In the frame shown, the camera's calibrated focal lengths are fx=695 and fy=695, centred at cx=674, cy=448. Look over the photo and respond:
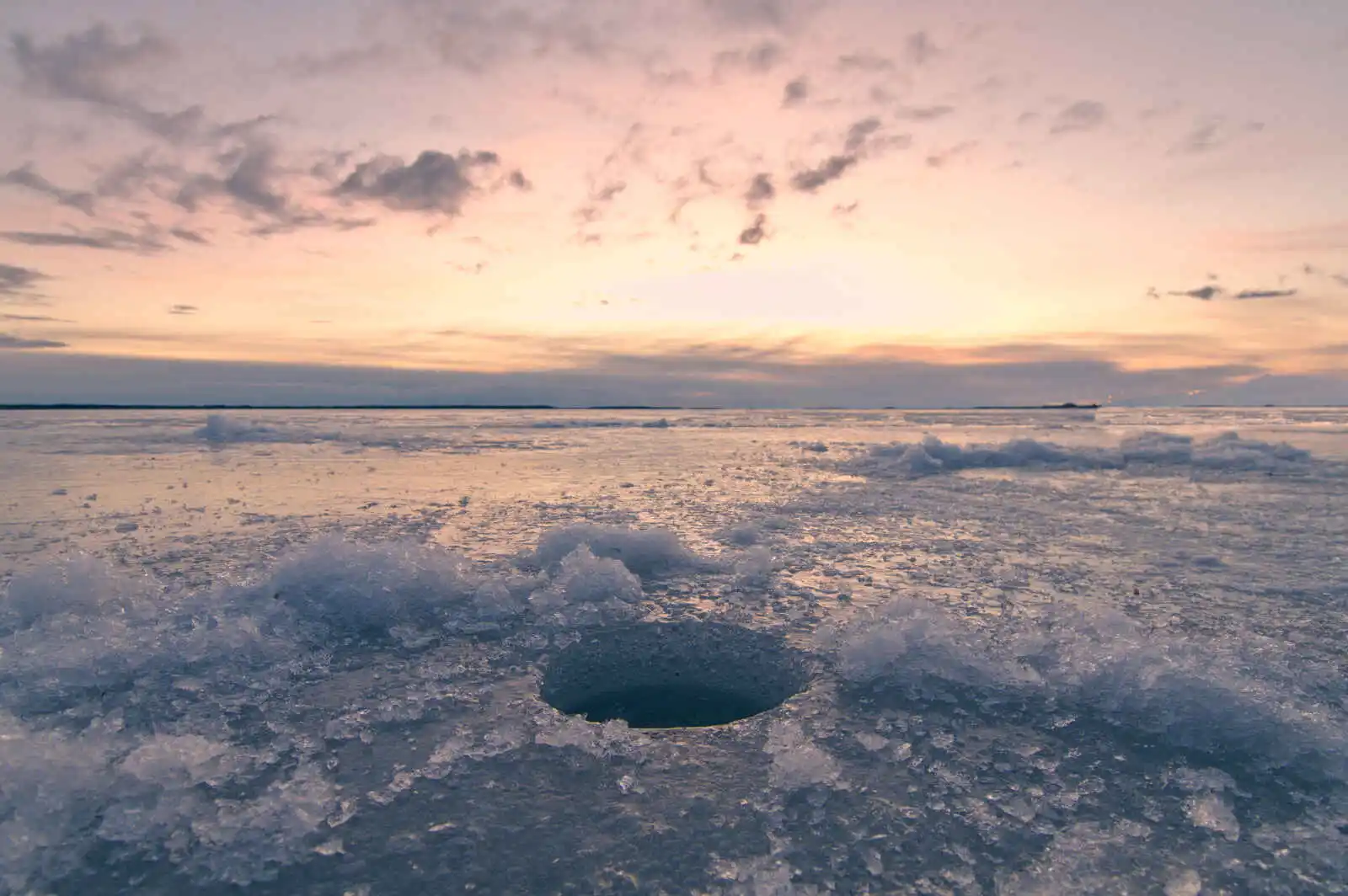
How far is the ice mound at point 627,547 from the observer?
264 inches

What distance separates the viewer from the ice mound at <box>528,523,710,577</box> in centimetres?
671

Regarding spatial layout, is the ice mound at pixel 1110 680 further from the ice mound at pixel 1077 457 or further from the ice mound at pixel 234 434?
the ice mound at pixel 234 434

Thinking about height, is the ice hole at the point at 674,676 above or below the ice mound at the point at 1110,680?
below

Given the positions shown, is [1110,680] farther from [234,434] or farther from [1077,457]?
[234,434]

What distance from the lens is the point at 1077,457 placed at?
776 inches

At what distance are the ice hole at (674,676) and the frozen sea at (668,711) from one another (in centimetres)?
3

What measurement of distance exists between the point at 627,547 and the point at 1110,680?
4173mm

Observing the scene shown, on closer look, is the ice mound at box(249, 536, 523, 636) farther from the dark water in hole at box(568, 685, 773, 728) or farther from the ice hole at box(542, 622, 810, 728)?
the dark water in hole at box(568, 685, 773, 728)

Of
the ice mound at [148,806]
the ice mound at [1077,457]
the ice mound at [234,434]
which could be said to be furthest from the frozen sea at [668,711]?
the ice mound at [234,434]

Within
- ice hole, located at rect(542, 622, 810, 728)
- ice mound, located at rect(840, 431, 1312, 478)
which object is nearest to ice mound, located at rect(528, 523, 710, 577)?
ice hole, located at rect(542, 622, 810, 728)

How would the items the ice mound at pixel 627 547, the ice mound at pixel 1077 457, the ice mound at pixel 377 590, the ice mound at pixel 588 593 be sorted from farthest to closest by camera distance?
the ice mound at pixel 1077 457 < the ice mound at pixel 627 547 < the ice mound at pixel 588 593 < the ice mound at pixel 377 590

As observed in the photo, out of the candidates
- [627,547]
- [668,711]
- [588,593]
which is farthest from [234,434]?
[668,711]

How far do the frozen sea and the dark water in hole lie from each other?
45 millimetres

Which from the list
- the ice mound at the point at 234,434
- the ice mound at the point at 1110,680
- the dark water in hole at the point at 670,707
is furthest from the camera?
the ice mound at the point at 234,434
